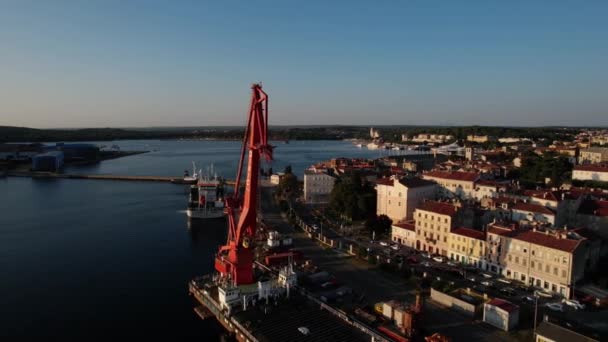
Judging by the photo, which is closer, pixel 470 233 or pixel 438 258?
pixel 470 233

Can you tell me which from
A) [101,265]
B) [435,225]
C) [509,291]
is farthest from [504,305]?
[101,265]

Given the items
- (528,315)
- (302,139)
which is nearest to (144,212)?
(528,315)

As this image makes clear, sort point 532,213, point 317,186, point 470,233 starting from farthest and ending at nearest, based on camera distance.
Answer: point 317,186, point 532,213, point 470,233

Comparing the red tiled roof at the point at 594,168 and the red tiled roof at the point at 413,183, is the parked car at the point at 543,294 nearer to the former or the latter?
the red tiled roof at the point at 413,183

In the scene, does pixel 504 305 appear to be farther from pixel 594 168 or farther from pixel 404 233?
pixel 594 168

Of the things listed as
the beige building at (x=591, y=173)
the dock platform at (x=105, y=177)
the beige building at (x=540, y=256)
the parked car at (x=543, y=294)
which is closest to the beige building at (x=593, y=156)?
the beige building at (x=591, y=173)

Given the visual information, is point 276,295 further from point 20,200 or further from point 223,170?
point 223,170
